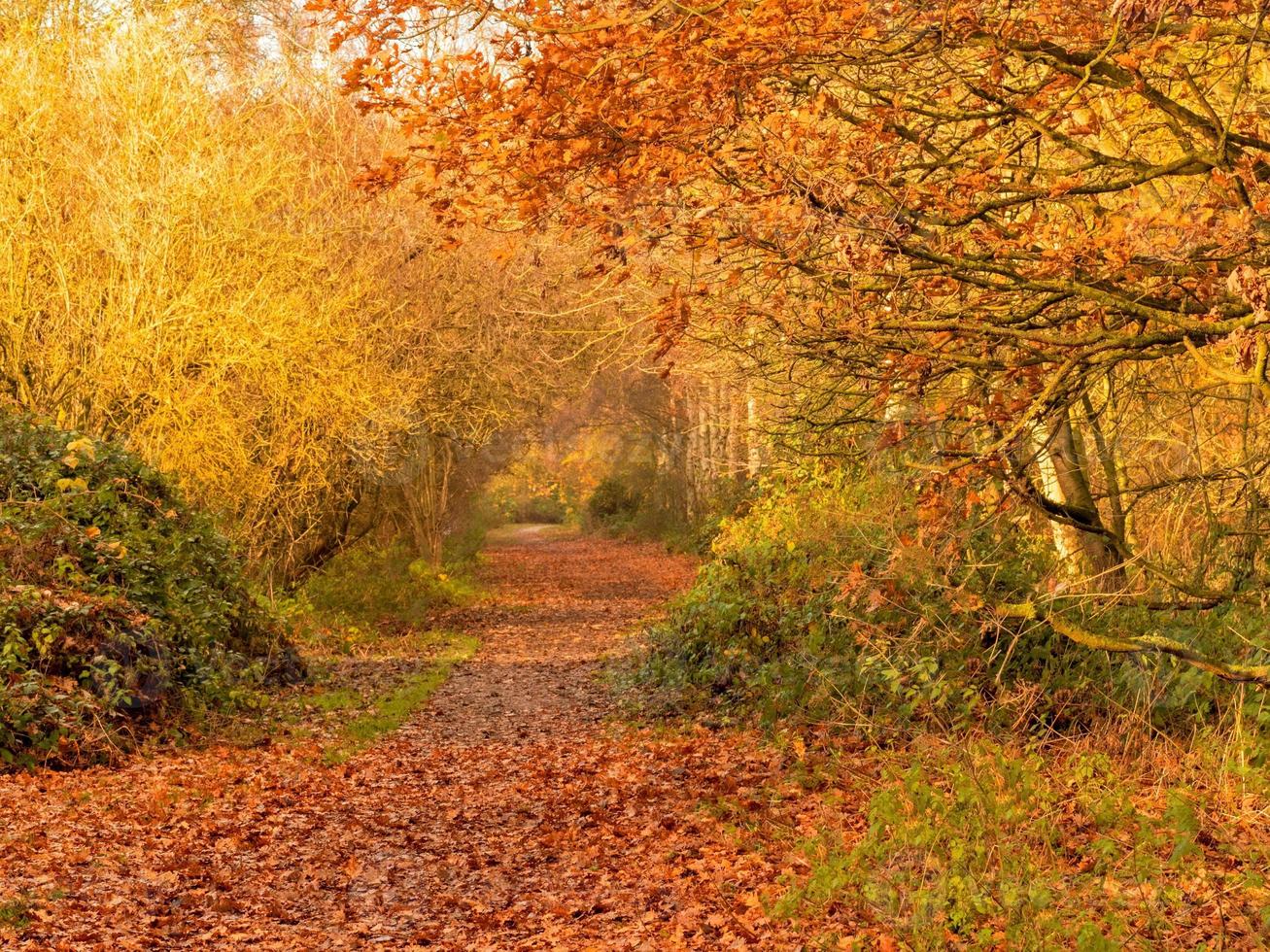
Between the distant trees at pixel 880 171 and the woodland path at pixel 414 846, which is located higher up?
the distant trees at pixel 880 171

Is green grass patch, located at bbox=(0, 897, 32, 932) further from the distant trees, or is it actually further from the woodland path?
the distant trees

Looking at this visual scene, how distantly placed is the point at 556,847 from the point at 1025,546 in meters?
4.76

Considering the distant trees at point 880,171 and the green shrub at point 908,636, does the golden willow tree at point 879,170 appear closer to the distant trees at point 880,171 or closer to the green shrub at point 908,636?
the distant trees at point 880,171

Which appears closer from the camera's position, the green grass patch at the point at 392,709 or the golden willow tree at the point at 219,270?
the green grass patch at the point at 392,709

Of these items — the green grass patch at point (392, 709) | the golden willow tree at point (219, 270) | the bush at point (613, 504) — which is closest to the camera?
the green grass patch at point (392, 709)

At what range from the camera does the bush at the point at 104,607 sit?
10.2 metres

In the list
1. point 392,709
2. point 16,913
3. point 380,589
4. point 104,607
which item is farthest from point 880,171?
point 380,589

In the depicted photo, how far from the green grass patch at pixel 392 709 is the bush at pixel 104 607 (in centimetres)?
114

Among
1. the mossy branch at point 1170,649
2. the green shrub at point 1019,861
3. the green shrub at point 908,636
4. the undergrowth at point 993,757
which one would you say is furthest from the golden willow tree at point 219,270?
the green shrub at point 1019,861

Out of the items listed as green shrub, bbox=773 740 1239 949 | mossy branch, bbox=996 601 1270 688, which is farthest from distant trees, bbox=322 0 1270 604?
green shrub, bbox=773 740 1239 949

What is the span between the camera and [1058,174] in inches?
247

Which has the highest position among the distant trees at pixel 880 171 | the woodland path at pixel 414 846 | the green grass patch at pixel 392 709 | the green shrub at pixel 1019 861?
the distant trees at pixel 880 171

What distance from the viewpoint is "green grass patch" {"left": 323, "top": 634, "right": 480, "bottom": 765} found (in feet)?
38.9

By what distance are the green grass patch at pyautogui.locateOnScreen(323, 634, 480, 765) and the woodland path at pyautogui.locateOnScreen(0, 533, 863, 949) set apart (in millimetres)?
234
